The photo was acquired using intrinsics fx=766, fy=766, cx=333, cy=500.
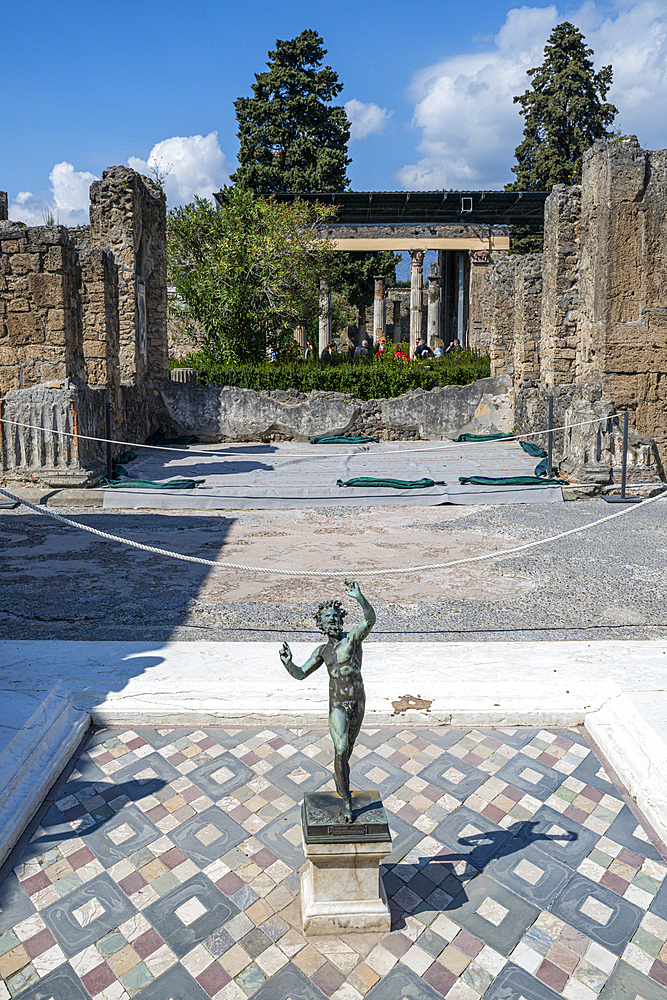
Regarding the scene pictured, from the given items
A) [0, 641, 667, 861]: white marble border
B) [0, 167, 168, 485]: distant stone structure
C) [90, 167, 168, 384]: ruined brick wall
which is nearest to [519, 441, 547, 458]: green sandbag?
[0, 167, 168, 485]: distant stone structure

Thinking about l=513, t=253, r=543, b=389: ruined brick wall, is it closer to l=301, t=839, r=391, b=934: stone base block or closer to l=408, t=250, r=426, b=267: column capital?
l=301, t=839, r=391, b=934: stone base block

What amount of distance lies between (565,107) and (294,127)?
414 inches

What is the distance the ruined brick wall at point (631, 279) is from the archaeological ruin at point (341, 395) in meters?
0.02

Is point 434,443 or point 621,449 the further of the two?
point 434,443

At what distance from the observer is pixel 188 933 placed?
2146 mm

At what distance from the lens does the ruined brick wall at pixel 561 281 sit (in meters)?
10.1

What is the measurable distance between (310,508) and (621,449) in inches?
144

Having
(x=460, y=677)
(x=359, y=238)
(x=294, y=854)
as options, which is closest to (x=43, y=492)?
(x=460, y=677)

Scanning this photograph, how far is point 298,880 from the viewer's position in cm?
236

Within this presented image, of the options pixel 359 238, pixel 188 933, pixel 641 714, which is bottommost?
pixel 188 933

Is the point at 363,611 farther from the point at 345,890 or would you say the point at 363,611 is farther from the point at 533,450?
the point at 533,450

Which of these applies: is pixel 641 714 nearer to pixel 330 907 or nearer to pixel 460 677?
pixel 460 677

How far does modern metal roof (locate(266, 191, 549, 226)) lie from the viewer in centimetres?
2605

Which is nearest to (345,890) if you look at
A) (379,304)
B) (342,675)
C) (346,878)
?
(346,878)
